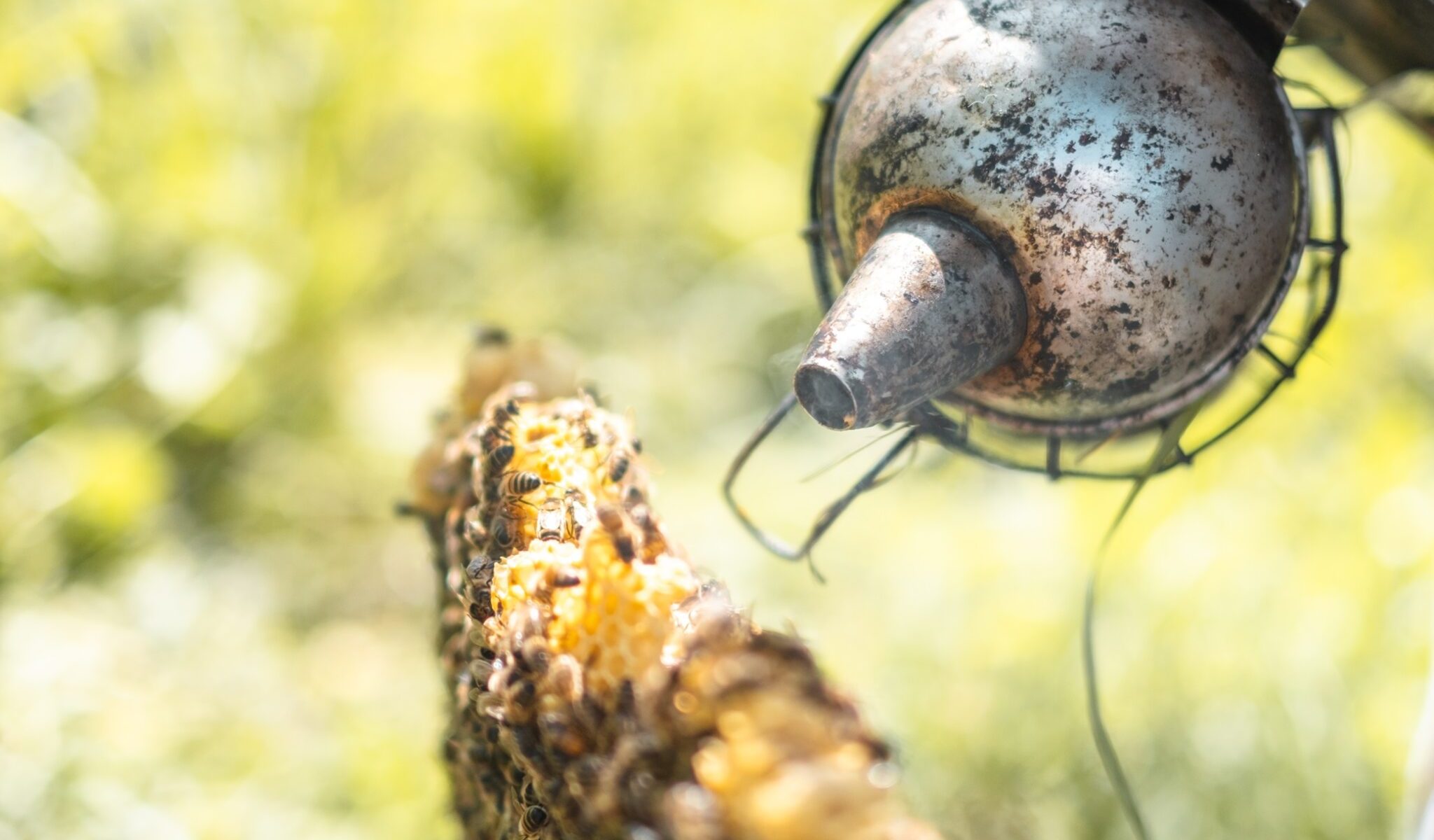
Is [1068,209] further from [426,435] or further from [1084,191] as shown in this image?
[426,435]

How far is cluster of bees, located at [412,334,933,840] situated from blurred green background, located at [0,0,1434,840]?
3.16 ft

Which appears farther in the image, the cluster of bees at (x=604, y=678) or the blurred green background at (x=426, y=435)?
the blurred green background at (x=426, y=435)

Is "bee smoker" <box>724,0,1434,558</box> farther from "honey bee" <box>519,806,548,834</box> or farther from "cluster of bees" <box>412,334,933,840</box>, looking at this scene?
"honey bee" <box>519,806,548,834</box>

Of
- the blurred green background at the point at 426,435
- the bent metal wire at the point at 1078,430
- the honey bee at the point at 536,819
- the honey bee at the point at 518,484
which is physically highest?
the bent metal wire at the point at 1078,430

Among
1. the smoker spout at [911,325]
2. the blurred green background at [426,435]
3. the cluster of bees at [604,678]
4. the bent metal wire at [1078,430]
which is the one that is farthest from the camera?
the blurred green background at [426,435]

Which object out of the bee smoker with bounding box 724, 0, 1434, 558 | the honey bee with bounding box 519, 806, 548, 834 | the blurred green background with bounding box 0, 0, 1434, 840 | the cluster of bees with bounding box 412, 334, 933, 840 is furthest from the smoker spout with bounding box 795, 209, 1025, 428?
the blurred green background with bounding box 0, 0, 1434, 840

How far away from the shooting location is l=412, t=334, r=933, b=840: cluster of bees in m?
0.46

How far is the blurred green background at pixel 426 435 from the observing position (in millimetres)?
1872

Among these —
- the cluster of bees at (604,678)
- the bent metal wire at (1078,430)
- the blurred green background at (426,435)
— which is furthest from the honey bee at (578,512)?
the blurred green background at (426,435)

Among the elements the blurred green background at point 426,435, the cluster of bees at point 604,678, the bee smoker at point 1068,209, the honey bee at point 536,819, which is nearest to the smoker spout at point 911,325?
the bee smoker at point 1068,209

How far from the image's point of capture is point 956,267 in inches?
26.2

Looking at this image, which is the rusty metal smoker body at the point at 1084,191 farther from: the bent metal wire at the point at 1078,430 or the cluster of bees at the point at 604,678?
the cluster of bees at the point at 604,678

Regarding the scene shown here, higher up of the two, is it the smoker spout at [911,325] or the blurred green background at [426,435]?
the smoker spout at [911,325]

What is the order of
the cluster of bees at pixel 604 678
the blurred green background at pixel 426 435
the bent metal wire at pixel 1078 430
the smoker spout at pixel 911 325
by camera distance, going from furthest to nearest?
the blurred green background at pixel 426 435 < the bent metal wire at pixel 1078 430 < the smoker spout at pixel 911 325 < the cluster of bees at pixel 604 678
